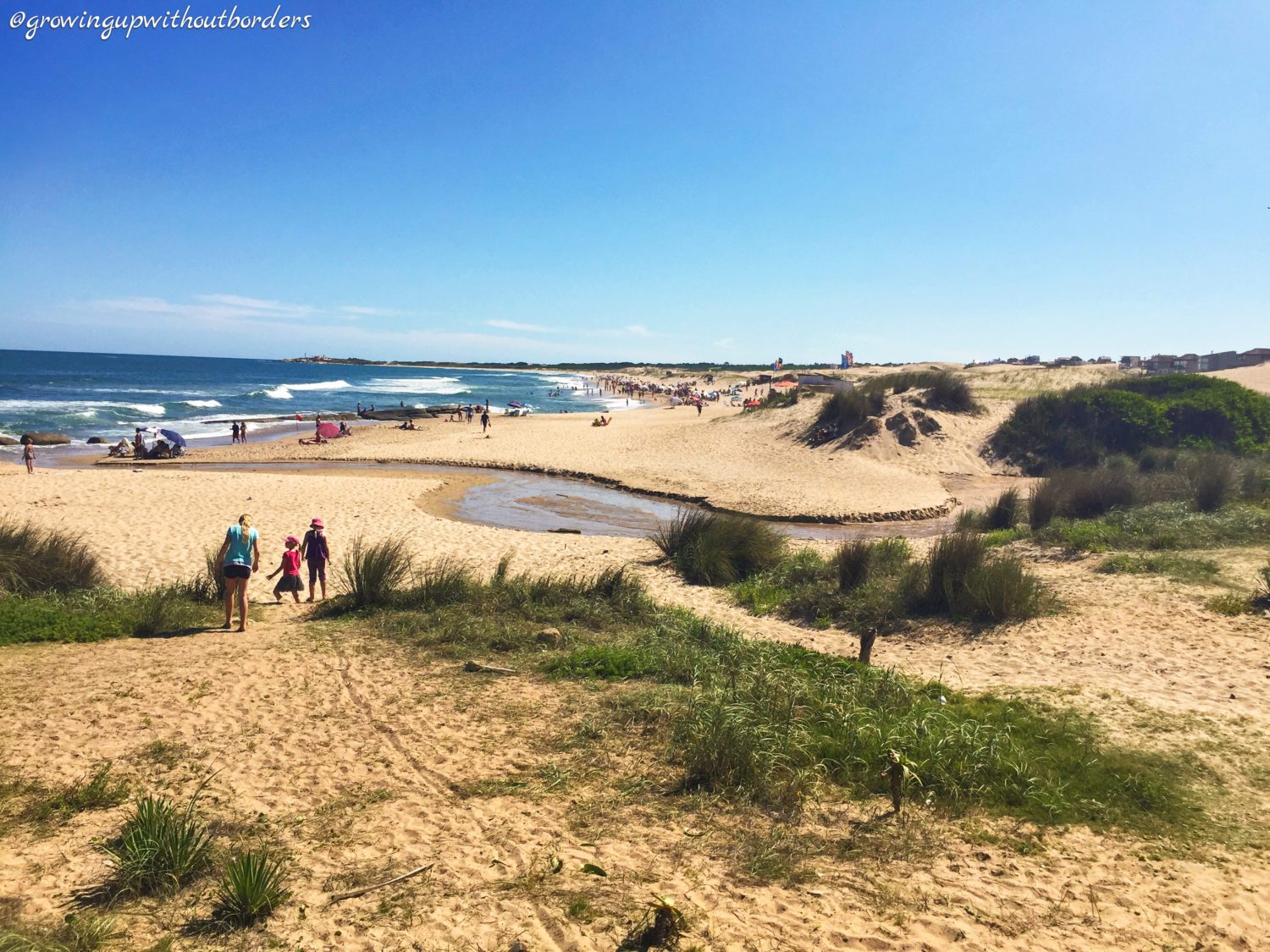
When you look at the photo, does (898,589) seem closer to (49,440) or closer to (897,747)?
(897,747)

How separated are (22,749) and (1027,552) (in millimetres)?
14376

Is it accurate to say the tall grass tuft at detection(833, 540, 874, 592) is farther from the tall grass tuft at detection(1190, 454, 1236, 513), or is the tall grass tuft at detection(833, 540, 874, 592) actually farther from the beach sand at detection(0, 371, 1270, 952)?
the tall grass tuft at detection(1190, 454, 1236, 513)

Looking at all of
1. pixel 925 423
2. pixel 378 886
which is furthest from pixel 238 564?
pixel 925 423

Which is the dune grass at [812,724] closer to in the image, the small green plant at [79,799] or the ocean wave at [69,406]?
the small green plant at [79,799]

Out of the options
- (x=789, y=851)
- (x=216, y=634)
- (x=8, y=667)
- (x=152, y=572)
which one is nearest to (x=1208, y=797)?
(x=789, y=851)

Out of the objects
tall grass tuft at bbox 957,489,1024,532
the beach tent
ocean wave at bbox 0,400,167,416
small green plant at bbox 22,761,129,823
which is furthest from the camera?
ocean wave at bbox 0,400,167,416

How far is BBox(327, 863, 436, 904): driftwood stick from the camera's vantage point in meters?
4.11

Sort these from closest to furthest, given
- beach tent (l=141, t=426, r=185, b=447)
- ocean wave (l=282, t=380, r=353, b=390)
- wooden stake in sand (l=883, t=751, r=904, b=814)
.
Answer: wooden stake in sand (l=883, t=751, r=904, b=814) < beach tent (l=141, t=426, r=185, b=447) < ocean wave (l=282, t=380, r=353, b=390)

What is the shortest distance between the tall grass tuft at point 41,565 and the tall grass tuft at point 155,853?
A: 6947mm

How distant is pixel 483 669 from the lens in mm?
7973

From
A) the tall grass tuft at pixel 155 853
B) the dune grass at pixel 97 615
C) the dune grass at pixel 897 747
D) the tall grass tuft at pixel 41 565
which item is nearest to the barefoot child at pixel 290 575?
the dune grass at pixel 97 615

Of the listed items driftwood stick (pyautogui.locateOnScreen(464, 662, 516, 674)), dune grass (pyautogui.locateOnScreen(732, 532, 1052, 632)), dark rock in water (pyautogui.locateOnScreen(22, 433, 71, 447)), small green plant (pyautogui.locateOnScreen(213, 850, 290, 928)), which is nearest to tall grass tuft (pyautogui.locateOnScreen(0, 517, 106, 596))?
driftwood stick (pyautogui.locateOnScreen(464, 662, 516, 674))

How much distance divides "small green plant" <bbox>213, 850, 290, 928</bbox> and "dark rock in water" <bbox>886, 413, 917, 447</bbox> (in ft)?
95.0

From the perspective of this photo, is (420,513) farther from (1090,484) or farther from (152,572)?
(1090,484)
